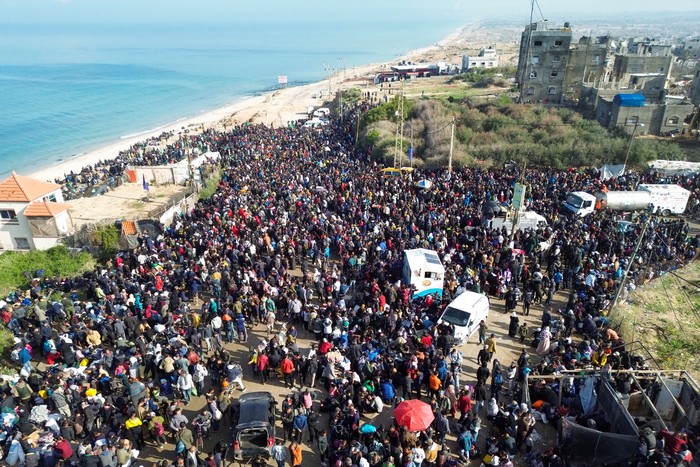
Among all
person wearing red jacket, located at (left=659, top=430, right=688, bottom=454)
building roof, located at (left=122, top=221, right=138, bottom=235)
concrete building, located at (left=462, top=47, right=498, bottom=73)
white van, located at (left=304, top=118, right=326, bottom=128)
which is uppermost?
concrete building, located at (left=462, top=47, right=498, bottom=73)


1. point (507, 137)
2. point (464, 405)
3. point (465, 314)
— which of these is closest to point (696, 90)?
point (507, 137)

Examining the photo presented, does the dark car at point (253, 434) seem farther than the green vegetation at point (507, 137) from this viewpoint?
No

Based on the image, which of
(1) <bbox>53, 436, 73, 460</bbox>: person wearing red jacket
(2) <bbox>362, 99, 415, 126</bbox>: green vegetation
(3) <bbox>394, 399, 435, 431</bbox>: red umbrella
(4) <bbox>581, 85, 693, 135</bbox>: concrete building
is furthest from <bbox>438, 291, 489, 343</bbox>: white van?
(2) <bbox>362, 99, 415, 126</bbox>: green vegetation

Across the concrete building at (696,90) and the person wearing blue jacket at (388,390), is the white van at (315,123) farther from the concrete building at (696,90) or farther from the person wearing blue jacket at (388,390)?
the person wearing blue jacket at (388,390)

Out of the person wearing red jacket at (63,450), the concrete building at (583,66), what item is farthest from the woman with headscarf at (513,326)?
the concrete building at (583,66)

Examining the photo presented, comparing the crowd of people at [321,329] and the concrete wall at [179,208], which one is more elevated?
the crowd of people at [321,329]

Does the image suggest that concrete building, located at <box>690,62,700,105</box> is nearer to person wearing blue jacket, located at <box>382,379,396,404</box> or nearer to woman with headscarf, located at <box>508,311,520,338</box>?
woman with headscarf, located at <box>508,311,520,338</box>

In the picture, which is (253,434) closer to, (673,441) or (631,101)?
(673,441)
